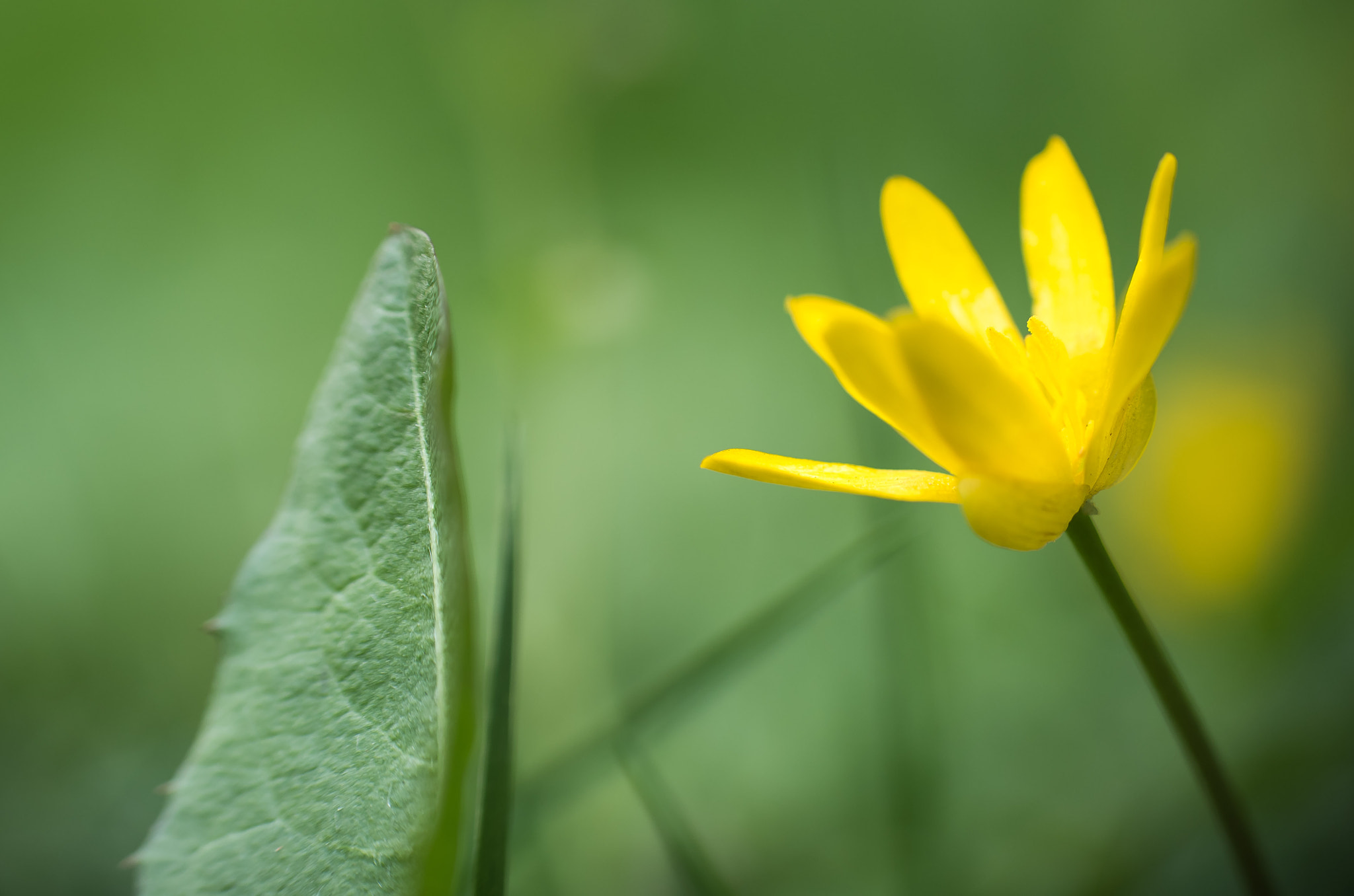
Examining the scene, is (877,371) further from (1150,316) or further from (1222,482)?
(1222,482)

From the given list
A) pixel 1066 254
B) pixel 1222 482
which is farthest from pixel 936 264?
pixel 1222 482

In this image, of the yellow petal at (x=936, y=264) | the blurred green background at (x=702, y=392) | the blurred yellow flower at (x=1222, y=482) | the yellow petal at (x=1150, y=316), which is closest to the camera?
the yellow petal at (x=1150, y=316)

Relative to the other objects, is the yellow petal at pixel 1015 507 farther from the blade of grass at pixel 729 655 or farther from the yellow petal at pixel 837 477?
the blade of grass at pixel 729 655

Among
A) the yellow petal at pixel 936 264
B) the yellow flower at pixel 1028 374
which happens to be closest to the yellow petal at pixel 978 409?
the yellow flower at pixel 1028 374

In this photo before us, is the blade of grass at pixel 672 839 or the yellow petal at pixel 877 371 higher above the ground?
the yellow petal at pixel 877 371

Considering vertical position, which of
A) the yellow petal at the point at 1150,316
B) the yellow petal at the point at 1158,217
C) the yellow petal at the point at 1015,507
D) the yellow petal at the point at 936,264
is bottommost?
the yellow petal at the point at 1015,507

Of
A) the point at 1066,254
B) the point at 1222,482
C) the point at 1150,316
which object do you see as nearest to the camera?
the point at 1150,316

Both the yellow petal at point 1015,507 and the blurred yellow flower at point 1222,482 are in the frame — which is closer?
the yellow petal at point 1015,507

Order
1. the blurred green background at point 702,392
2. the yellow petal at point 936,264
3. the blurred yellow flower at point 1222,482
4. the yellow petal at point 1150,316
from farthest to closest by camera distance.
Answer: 1. the blurred yellow flower at point 1222,482
2. the blurred green background at point 702,392
3. the yellow petal at point 936,264
4. the yellow petal at point 1150,316

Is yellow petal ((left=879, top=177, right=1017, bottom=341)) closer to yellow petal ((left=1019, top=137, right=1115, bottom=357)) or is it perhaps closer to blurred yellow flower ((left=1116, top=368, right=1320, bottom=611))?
yellow petal ((left=1019, top=137, right=1115, bottom=357))
